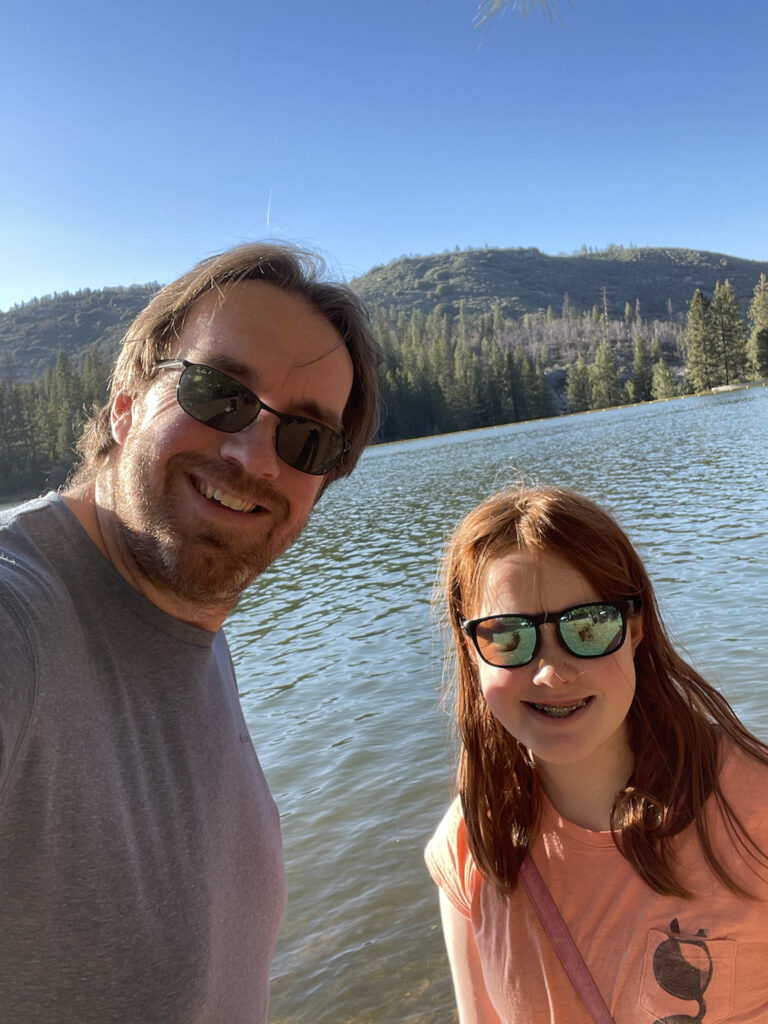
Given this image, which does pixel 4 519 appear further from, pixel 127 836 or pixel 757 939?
pixel 757 939

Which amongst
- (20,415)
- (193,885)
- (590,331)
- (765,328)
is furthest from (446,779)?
(590,331)

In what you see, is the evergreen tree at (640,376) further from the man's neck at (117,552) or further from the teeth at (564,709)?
the man's neck at (117,552)

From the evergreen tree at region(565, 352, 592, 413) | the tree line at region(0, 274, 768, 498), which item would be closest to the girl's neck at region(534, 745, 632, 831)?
the tree line at region(0, 274, 768, 498)

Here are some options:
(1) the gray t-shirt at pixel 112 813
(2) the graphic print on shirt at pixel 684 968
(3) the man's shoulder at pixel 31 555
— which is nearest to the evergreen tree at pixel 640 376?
(2) the graphic print on shirt at pixel 684 968

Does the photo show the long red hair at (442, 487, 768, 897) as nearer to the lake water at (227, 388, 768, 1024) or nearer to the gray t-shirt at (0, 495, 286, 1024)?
the lake water at (227, 388, 768, 1024)

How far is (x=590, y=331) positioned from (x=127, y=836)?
178598 mm

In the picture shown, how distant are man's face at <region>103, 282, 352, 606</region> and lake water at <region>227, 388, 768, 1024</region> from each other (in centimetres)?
78

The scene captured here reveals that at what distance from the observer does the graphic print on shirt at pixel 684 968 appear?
5.25 feet

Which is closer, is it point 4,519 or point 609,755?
point 4,519

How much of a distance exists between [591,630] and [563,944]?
72cm

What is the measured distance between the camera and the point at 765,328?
84750 mm

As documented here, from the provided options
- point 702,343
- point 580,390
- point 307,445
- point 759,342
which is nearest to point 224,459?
point 307,445

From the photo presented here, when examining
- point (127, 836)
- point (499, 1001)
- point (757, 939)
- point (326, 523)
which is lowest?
point (326, 523)

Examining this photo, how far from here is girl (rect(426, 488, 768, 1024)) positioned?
5.38ft
